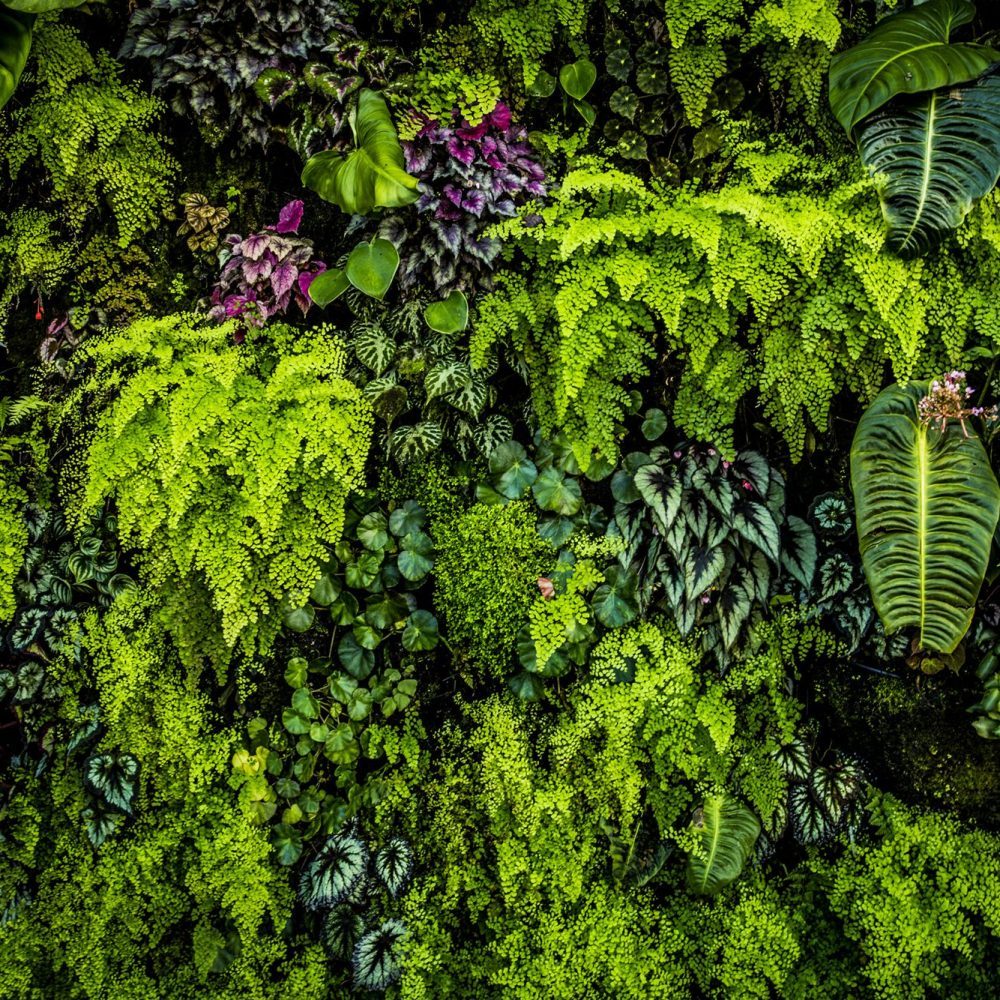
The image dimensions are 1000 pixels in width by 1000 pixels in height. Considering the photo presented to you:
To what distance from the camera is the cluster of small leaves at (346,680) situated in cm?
323

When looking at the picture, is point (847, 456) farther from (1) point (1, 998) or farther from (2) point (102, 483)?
(1) point (1, 998)

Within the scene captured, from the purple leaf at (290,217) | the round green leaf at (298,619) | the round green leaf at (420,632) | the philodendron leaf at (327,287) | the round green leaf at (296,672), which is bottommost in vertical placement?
the round green leaf at (296,672)

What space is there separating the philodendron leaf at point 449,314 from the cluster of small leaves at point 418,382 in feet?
0.25

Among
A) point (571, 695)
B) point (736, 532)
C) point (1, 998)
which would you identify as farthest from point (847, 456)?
point (1, 998)

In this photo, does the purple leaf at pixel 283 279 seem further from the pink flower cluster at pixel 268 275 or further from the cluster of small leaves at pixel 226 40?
the cluster of small leaves at pixel 226 40

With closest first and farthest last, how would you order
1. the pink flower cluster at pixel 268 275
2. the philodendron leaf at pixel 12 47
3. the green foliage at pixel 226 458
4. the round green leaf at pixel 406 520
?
1. the philodendron leaf at pixel 12 47
2. the green foliage at pixel 226 458
3. the pink flower cluster at pixel 268 275
4. the round green leaf at pixel 406 520

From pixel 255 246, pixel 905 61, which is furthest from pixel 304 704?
pixel 905 61

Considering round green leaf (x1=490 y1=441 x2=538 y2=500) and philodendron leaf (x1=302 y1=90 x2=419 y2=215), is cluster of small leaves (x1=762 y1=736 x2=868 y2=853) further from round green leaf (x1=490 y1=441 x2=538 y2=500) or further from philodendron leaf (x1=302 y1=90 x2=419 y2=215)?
philodendron leaf (x1=302 y1=90 x2=419 y2=215)

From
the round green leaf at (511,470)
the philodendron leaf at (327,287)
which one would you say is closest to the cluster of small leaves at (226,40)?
the philodendron leaf at (327,287)

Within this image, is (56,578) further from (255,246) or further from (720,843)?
(720,843)

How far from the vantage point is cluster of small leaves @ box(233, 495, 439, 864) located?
10.6 ft

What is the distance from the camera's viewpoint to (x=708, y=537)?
2.92 m

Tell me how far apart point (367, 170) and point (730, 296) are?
139 cm

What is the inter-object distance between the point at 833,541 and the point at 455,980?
2462 millimetres
